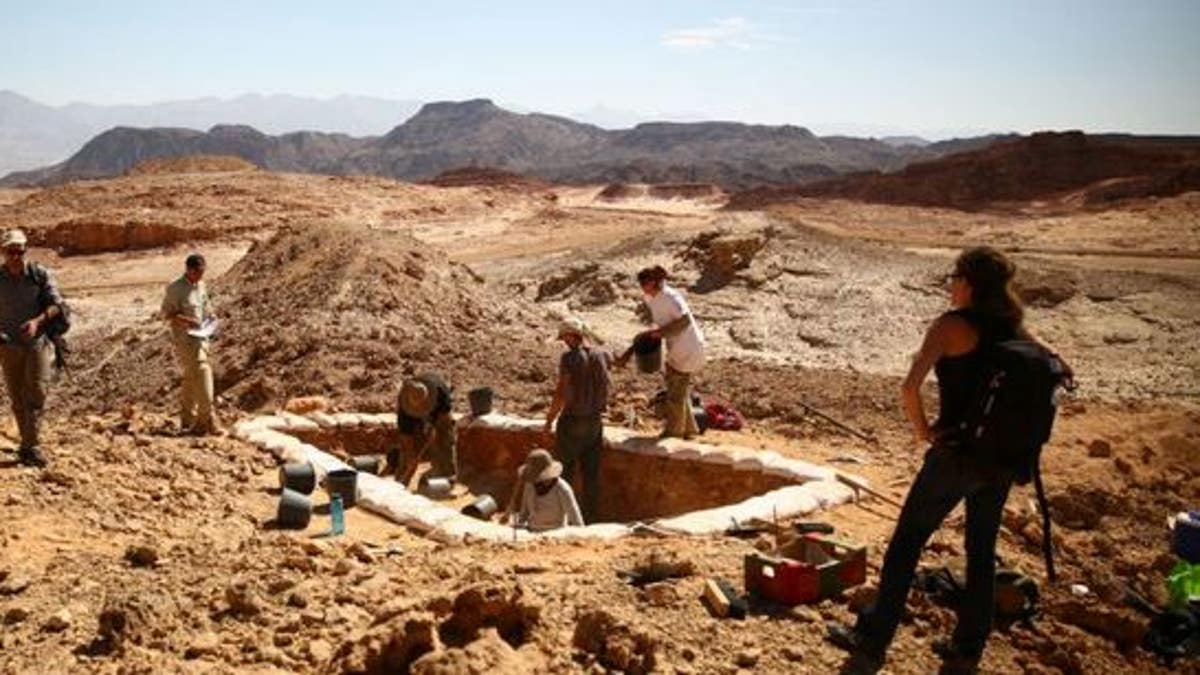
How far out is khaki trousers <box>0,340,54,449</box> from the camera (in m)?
6.43

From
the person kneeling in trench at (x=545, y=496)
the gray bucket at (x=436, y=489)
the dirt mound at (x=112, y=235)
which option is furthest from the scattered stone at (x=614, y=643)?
the dirt mound at (x=112, y=235)

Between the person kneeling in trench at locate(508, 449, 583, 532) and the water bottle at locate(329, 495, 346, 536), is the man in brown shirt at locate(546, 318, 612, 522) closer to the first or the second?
the person kneeling in trench at locate(508, 449, 583, 532)

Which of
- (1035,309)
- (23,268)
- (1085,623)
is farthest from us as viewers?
(1035,309)

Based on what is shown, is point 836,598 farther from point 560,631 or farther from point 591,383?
point 591,383

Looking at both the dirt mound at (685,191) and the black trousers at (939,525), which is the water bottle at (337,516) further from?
the dirt mound at (685,191)

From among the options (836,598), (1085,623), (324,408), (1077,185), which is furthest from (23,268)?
(1077,185)

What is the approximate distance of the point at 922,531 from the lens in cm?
393

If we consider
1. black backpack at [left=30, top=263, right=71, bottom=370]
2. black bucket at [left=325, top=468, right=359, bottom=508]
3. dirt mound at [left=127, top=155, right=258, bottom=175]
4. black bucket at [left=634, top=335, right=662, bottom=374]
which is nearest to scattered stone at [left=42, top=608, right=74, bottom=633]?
black bucket at [left=325, top=468, right=359, bottom=508]

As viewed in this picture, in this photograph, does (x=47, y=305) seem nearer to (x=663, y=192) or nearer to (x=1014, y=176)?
(x=1014, y=176)

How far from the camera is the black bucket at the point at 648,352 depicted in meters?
7.52

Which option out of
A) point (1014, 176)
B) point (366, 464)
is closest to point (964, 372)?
point (366, 464)

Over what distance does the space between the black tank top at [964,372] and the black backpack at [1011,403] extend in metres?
0.02

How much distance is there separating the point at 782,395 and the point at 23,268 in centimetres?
654

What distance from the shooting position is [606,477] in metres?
8.05
